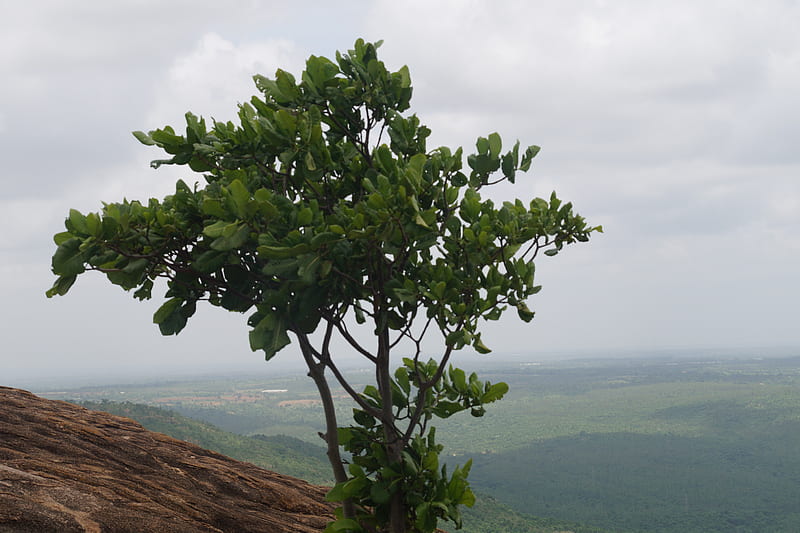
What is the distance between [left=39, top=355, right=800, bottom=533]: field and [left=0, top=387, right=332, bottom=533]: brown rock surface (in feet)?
121

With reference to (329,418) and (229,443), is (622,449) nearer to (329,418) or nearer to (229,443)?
(229,443)

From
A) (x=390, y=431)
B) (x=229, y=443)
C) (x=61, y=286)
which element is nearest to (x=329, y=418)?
(x=390, y=431)

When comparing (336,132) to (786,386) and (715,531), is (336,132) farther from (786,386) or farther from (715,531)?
(786,386)

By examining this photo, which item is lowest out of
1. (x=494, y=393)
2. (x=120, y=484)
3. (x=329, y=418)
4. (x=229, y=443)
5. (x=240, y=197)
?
(x=229, y=443)

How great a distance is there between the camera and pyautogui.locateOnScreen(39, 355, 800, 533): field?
70625 mm

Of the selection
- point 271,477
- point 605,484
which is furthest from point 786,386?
point 271,477

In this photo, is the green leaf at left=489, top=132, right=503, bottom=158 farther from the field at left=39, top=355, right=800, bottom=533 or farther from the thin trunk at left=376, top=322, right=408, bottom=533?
the field at left=39, top=355, right=800, bottom=533

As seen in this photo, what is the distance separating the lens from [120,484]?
5676 millimetres

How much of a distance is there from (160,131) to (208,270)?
113cm

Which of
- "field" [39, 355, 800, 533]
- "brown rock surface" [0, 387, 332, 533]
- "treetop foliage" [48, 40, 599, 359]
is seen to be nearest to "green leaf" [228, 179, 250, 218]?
"treetop foliage" [48, 40, 599, 359]

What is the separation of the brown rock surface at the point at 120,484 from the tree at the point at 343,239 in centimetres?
151

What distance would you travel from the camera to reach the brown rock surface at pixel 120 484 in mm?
4652

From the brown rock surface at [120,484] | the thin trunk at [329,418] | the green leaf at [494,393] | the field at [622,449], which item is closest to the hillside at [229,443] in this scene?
the field at [622,449]

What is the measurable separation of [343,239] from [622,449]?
4389 inches
